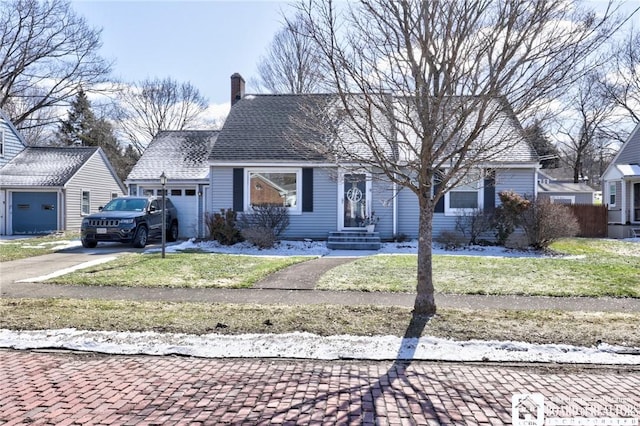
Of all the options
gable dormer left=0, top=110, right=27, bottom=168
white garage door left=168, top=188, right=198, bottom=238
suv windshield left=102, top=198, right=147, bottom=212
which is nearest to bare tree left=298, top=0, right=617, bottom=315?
suv windshield left=102, top=198, right=147, bottom=212

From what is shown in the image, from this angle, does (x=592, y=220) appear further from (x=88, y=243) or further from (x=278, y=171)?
(x=88, y=243)

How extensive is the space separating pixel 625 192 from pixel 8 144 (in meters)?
33.0

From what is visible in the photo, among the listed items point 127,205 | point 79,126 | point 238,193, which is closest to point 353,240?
point 238,193

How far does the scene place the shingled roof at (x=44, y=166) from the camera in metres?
22.7

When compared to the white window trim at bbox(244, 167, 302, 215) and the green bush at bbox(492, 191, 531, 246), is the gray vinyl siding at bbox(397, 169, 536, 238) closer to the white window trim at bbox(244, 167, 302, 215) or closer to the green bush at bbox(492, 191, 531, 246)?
the green bush at bbox(492, 191, 531, 246)

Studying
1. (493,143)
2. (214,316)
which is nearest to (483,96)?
(493,143)

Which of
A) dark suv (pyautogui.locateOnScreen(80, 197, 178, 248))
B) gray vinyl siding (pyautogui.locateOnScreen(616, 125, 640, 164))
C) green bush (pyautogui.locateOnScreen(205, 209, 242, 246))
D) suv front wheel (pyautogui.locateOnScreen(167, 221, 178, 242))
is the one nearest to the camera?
green bush (pyautogui.locateOnScreen(205, 209, 242, 246))

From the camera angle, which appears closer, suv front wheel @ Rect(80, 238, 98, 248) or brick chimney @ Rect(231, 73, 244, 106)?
suv front wheel @ Rect(80, 238, 98, 248)

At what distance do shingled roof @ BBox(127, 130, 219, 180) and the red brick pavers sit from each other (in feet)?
51.7

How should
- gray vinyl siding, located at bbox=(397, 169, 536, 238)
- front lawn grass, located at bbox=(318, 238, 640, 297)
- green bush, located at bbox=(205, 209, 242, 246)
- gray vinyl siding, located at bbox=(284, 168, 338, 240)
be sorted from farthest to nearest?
gray vinyl siding, located at bbox=(284, 168, 338, 240), gray vinyl siding, located at bbox=(397, 169, 536, 238), green bush, located at bbox=(205, 209, 242, 246), front lawn grass, located at bbox=(318, 238, 640, 297)

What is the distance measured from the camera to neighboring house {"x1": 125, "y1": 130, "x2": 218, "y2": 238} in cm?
1961

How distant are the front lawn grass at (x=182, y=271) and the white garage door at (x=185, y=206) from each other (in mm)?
7234

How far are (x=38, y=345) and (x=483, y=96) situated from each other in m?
6.00

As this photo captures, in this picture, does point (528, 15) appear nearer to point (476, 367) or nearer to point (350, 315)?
point (476, 367)
